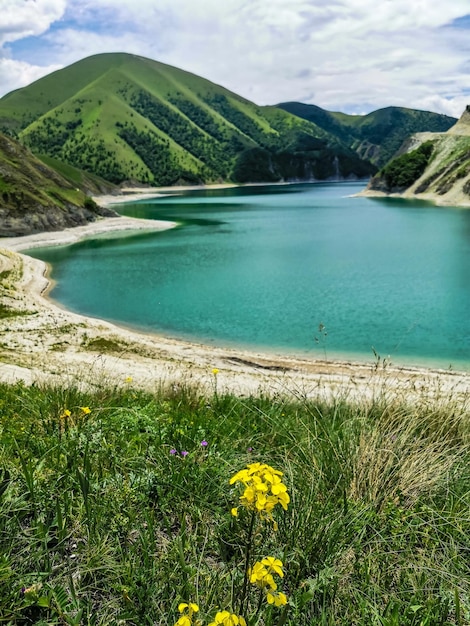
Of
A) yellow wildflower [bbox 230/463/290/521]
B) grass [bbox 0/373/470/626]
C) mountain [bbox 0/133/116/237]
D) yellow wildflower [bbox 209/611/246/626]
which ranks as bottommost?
grass [bbox 0/373/470/626]

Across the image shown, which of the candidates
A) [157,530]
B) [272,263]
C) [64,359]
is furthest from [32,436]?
[272,263]

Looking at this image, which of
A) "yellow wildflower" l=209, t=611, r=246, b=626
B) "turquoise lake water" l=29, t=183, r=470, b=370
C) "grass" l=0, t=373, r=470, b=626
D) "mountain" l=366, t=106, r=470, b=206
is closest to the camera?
"yellow wildflower" l=209, t=611, r=246, b=626

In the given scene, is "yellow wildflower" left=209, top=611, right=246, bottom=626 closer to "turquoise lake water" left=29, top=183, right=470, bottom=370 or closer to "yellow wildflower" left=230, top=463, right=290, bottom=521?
"yellow wildflower" left=230, top=463, right=290, bottom=521

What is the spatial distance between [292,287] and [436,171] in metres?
98.7

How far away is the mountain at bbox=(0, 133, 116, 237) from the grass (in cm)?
6085

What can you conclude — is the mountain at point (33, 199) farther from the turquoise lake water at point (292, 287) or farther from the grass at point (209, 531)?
the grass at point (209, 531)

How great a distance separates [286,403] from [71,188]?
8029cm

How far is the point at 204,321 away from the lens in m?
26.7

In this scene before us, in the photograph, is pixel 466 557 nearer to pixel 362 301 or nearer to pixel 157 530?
pixel 157 530

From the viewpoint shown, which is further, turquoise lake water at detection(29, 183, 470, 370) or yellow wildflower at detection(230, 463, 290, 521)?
turquoise lake water at detection(29, 183, 470, 370)

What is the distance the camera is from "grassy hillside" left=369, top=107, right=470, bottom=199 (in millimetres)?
104062

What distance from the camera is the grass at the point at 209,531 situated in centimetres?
316

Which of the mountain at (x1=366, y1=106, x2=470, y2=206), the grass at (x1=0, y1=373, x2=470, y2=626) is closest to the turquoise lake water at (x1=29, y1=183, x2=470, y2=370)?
the grass at (x1=0, y1=373, x2=470, y2=626)

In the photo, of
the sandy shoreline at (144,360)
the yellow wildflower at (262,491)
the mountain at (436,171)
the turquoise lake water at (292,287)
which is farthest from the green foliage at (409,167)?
the yellow wildflower at (262,491)
